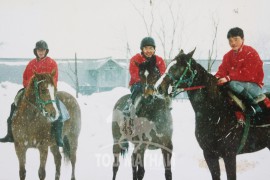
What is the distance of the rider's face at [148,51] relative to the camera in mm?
6137

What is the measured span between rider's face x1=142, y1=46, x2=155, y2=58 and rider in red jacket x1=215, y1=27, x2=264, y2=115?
1.67 m

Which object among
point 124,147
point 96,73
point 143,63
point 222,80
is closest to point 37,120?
point 124,147

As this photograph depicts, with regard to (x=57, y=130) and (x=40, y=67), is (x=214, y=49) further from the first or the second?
(x=57, y=130)

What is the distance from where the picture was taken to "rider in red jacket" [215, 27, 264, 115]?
4.79 meters

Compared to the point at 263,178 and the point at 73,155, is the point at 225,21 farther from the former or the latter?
the point at 73,155

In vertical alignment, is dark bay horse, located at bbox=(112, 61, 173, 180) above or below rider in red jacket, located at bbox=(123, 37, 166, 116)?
below

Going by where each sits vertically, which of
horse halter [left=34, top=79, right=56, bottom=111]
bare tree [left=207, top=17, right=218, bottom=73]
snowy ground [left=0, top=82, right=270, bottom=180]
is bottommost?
snowy ground [left=0, top=82, right=270, bottom=180]

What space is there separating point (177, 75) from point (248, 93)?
4.10 feet

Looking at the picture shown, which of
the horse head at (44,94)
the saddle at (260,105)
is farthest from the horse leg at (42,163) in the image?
the saddle at (260,105)

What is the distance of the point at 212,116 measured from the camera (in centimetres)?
482

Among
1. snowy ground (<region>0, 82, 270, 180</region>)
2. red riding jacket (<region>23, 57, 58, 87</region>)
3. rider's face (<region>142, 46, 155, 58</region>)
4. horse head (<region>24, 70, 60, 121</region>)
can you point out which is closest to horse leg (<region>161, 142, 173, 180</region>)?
snowy ground (<region>0, 82, 270, 180</region>)

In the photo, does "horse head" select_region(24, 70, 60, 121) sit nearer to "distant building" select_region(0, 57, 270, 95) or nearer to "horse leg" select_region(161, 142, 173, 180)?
"horse leg" select_region(161, 142, 173, 180)

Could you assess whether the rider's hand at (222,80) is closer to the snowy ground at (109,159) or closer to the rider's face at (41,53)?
the snowy ground at (109,159)

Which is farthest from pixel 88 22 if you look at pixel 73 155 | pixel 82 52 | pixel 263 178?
pixel 263 178
